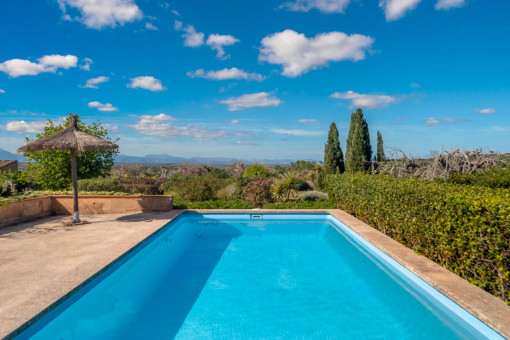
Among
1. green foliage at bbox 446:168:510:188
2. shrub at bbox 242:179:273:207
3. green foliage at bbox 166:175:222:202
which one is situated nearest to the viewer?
green foliage at bbox 446:168:510:188

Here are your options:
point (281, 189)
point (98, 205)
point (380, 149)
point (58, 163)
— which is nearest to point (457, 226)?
point (281, 189)

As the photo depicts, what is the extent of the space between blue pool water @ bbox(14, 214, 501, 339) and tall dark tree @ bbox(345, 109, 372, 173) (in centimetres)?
725

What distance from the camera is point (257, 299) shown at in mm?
4023

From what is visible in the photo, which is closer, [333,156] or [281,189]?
[281,189]

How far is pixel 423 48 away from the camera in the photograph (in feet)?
39.2

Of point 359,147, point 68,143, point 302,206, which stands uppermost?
point 359,147

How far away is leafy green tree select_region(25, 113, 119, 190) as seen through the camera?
10664 millimetres

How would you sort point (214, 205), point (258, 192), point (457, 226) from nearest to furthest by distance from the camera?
point (457, 226), point (214, 205), point (258, 192)

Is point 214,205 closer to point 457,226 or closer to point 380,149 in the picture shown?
point 457,226

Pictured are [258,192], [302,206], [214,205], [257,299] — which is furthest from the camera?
[258,192]

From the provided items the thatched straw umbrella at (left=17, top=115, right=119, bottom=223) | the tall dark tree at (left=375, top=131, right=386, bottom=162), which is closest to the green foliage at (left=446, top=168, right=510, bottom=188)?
the thatched straw umbrella at (left=17, top=115, right=119, bottom=223)

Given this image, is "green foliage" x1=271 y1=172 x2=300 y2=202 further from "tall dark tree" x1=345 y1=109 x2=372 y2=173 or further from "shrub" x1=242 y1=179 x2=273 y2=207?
"tall dark tree" x1=345 y1=109 x2=372 y2=173

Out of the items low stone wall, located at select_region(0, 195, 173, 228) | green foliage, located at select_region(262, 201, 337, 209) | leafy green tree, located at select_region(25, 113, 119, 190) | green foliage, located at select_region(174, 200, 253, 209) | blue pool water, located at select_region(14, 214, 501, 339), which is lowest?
blue pool water, located at select_region(14, 214, 501, 339)

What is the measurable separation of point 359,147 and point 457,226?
9.84 m
